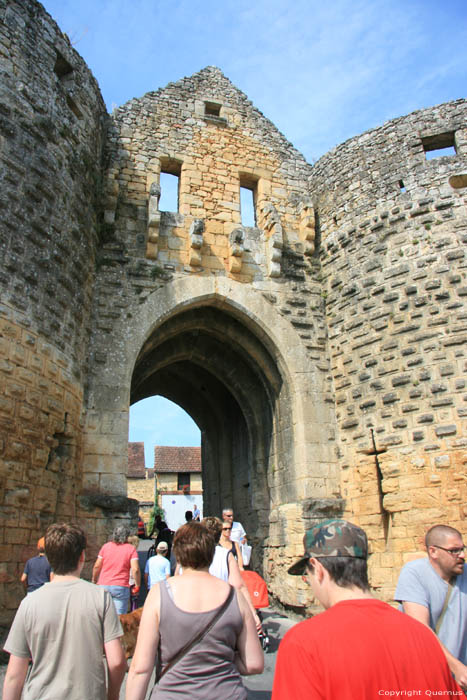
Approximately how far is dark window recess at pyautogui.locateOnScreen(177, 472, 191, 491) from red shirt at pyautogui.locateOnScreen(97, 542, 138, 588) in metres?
24.3

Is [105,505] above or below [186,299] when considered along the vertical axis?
below

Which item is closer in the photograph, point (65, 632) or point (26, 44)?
point (65, 632)

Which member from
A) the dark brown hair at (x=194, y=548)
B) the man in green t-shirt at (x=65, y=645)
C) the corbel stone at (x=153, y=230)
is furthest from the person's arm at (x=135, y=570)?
the corbel stone at (x=153, y=230)

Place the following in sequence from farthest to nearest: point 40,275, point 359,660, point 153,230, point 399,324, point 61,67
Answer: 1. point 153,230
2. point 399,324
3. point 61,67
4. point 40,275
5. point 359,660

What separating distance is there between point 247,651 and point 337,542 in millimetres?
689

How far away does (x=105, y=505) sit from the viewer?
6773mm

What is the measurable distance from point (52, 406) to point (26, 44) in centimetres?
452

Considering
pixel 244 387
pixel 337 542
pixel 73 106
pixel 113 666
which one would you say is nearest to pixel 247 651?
pixel 113 666

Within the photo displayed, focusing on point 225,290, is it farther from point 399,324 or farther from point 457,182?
point 457,182

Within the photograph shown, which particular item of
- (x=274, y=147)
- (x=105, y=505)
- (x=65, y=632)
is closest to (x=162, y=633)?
(x=65, y=632)

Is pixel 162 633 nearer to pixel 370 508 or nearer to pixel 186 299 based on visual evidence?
pixel 370 508

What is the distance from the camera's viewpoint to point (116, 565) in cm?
478

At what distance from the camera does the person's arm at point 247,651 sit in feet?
7.02

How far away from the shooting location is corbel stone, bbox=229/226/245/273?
872 cm
